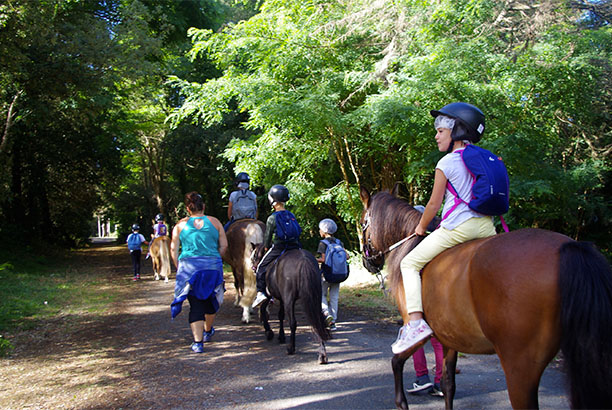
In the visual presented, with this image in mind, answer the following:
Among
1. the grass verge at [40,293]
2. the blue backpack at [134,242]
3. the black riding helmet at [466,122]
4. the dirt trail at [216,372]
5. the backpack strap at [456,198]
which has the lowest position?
the dirt trail at [216,372]

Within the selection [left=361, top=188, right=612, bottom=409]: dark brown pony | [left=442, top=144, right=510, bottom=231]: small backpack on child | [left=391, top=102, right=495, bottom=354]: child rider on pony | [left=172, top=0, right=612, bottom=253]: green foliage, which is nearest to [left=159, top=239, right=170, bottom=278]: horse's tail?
[left=172, top=0, right=612, bottom=253]: green foliage

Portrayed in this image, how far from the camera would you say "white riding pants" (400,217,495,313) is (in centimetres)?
341

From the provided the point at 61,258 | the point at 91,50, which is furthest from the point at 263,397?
the point at 61,258

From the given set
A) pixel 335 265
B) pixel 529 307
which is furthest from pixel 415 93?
pixel 529 307

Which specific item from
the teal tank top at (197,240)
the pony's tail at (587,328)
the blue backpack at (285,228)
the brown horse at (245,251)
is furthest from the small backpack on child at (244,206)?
the pony's tail at (587,328)

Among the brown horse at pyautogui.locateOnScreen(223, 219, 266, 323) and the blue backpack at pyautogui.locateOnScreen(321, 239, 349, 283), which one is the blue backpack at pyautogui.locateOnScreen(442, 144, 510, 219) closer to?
the blue backpack at pyautogui.locateOnScreen(321, 239, 349, 283)

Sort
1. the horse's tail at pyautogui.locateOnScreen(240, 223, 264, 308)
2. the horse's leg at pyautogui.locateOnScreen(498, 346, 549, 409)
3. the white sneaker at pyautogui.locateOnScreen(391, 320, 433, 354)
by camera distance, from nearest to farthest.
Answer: the horse's leg at pyautogui.locateOnScreen(498, 346, 549, 409), the white sneaker at pyautogui.locateOnScreen(391, 320, 433, 354), the horse's tail at pyautogui.locateOnScreen(240, 223, 264, 308)

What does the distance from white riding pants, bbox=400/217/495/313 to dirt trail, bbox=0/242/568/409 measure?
144 cm

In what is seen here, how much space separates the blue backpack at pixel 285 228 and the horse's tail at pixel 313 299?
698 mm

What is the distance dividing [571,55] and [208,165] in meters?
18.7

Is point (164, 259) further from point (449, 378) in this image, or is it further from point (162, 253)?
point (449, 378)

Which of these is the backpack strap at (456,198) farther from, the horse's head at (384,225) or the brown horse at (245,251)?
the brown horse at (245,251)

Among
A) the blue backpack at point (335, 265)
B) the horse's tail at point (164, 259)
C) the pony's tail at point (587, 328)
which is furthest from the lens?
the horse's tail at point (164, 259)

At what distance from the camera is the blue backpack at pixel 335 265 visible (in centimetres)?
701
